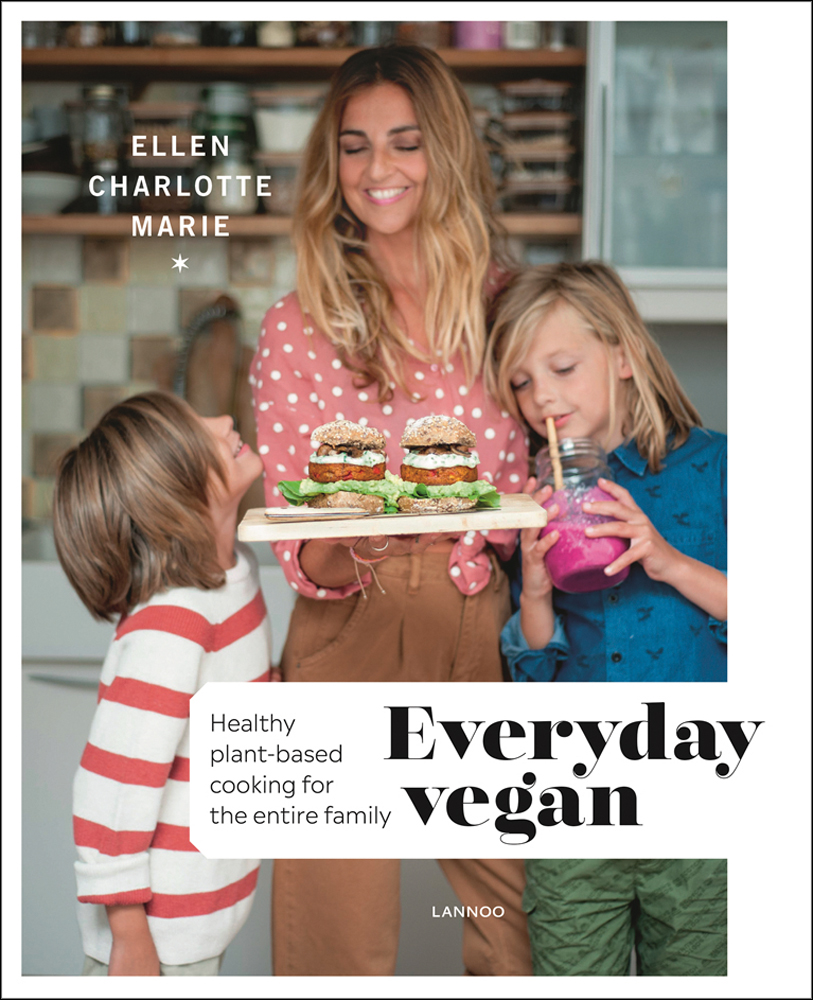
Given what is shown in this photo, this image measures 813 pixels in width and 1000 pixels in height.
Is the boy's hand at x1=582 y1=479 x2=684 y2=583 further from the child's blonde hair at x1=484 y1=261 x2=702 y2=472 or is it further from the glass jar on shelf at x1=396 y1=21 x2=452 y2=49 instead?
the glass jar on shelf at x1=396 y1=21 x2=452 y2=49

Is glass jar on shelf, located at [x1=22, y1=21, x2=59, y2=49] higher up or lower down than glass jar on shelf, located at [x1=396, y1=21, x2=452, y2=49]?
lower down

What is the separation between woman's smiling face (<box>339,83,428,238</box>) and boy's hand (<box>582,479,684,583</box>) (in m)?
0.54

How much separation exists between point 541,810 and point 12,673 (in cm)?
84

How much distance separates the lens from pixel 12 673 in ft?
4.68

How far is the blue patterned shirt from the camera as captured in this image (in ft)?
4.55

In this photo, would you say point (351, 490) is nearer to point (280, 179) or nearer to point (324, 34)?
point (280, 179)

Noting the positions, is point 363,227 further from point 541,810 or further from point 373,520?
Result: point 541,810

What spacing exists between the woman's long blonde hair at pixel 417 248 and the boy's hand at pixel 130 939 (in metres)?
0.85

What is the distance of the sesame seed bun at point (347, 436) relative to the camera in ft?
4.18

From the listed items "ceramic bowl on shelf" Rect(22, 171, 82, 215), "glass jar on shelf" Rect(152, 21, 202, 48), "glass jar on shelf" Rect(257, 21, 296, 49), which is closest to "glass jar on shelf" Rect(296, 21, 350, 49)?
"glass jar on shelf" Rect(257, 21, 296, 49)

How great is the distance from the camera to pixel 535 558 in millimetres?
1358

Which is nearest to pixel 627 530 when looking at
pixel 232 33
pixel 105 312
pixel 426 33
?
pixel 426 33

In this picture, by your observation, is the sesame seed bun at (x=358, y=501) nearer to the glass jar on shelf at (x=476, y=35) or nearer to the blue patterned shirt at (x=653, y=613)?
the blue patterned shirt at (x=653, y=613)

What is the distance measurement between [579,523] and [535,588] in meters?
0.13
